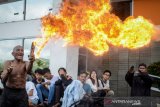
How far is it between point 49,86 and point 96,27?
93.9 inches

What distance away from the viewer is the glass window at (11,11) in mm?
15414

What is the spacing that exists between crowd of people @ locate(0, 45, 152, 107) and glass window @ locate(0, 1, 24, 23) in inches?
214

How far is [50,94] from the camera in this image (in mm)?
9531

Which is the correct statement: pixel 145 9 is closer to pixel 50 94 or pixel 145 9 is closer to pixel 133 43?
pixel 133 43

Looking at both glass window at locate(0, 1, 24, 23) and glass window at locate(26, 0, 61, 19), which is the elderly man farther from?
glass window at locate(0, 1, 24, 23)

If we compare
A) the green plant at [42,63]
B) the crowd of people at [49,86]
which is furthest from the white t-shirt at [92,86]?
the green plant at [42,63]

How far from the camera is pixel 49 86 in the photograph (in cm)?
981

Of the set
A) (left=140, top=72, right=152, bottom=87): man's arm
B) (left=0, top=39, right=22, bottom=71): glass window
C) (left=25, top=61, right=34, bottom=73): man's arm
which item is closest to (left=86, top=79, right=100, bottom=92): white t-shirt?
(left=140, top=72, right=152, bottom=87): man's arm

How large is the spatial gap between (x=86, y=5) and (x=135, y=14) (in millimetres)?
2223

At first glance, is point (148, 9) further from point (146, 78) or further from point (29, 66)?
point (29, 66)

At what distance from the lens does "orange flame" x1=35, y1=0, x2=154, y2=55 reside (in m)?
11.1

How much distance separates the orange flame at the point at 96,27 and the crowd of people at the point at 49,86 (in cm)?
141

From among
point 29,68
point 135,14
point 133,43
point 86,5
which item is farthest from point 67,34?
point 29,68

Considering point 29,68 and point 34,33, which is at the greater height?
point 34,33
